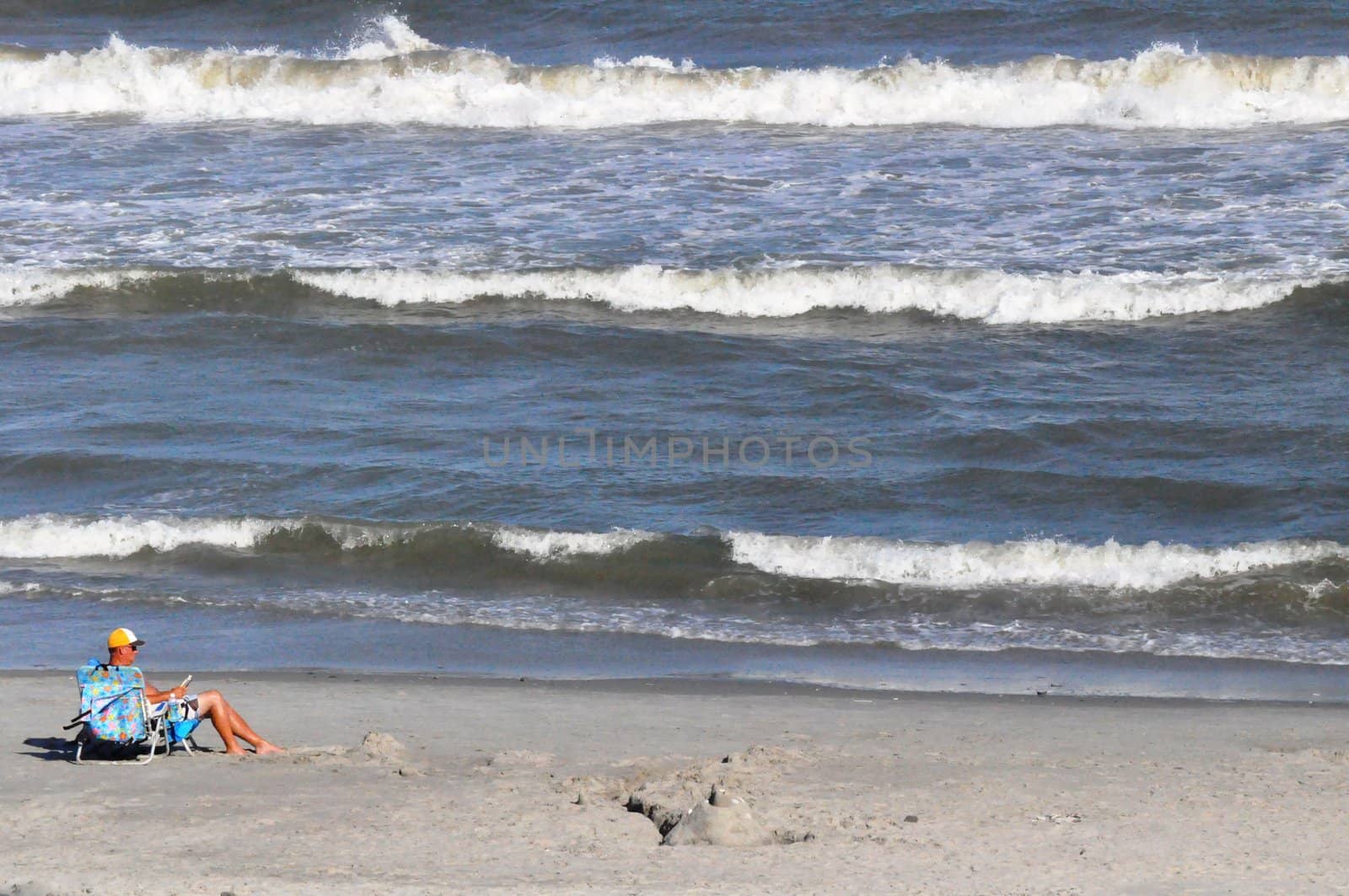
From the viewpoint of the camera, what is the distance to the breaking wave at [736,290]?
14.6 metres

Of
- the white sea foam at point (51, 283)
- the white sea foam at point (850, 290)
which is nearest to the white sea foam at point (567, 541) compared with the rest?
the white sea foam at point (850, 290)

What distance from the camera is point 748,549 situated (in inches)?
400

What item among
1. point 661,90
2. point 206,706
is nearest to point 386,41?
point 661,90

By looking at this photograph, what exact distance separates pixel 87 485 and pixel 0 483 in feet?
2.17

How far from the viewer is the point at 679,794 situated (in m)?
6.46

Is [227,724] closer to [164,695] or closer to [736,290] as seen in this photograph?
[164,695]

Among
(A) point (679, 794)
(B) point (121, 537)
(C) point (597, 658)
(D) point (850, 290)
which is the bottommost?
(C) point (597, 658)

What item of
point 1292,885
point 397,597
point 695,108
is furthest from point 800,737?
point 695,108

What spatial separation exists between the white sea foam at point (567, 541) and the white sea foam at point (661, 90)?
12.1 m

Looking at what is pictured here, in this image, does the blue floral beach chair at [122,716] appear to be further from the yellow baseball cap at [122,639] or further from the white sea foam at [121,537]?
the white sea foam at [121,537]

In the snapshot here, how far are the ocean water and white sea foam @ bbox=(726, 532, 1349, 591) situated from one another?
0.10 ft

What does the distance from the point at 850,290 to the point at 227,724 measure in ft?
30.1

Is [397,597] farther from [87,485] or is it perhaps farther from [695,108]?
[695,108]

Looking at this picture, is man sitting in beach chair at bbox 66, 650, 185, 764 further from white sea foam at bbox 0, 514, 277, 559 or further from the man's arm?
white sea foam at bbox 0, 514, 277, 559
